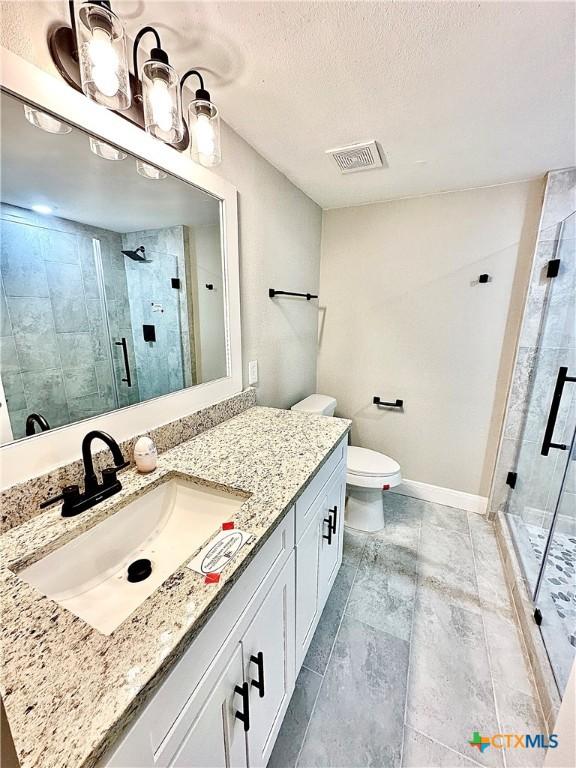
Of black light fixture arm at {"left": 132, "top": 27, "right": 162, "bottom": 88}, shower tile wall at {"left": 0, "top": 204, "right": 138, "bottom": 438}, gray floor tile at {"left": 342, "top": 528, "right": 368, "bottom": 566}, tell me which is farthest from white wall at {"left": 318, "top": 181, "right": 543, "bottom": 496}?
shower tile wall at {"left": 0, "top": 204, "right": 138, "bottom": 438}

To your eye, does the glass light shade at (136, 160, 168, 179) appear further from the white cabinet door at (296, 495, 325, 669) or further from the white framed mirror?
the white cabinet door at (296, 495, 325, 669)

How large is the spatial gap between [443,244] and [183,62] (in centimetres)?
172

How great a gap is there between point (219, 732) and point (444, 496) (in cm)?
212

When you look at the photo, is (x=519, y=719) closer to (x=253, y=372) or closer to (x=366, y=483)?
(x=366, y=483)

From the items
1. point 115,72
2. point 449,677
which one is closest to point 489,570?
point 449,677

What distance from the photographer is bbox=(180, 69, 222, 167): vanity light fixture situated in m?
1.01

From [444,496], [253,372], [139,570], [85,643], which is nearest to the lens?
[85,643]

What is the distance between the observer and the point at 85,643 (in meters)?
0.49

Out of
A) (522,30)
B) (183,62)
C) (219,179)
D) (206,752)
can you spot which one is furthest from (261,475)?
(522,30)

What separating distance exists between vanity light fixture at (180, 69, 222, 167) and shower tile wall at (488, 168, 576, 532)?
72.2 inches

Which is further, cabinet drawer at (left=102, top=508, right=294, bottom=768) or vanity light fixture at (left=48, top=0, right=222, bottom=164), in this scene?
vanity light fixture at (left=48, top=0, right=222, bottom=164)

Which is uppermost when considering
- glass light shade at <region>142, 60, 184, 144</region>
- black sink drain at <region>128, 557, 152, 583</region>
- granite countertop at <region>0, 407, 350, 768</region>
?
glass light shade at <region>142, 60, 184, 144</region>

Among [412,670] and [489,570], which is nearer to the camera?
[412,670]

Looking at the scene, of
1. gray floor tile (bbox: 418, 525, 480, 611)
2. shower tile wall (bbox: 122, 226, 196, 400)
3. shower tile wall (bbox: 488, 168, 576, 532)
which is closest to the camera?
shower tile wall (bbox: 122, 226, 196, 400)
